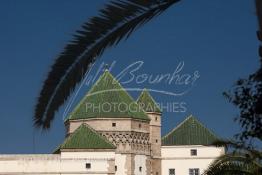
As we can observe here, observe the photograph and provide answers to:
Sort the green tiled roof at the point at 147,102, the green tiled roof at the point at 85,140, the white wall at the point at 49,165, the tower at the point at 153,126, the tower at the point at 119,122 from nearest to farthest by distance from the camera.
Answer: the white wall at the point at 49,165 < the green tiled roof at the point at 85,140 < the tower at the point at 119,122 < the tower at the point at 153,126 < the green tiled roof at the point at 147,102

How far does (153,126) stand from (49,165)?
11.5 meters

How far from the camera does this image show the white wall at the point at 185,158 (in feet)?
160

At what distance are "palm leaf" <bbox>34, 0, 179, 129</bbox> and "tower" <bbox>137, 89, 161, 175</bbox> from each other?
41.7m

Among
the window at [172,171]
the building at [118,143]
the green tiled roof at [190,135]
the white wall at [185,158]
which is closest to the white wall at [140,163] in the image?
the building at [118,143]

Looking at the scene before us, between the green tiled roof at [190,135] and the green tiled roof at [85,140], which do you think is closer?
the green tiled roof at [85,140]

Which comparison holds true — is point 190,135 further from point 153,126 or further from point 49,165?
point 49,165

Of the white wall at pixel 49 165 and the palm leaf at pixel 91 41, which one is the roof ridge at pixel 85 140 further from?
the palm leaf at pixel 91 41

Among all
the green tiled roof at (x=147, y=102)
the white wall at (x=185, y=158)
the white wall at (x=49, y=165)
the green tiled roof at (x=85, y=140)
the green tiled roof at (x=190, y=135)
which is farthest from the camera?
the green tiled roof at (x=147, y=102)

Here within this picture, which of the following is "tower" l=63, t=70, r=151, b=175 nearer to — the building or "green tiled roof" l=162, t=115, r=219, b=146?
the building

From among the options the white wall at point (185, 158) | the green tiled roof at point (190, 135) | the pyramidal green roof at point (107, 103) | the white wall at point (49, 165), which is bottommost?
the white wall at point (49, 165)

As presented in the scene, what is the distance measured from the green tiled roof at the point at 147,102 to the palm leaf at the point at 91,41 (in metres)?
44.5

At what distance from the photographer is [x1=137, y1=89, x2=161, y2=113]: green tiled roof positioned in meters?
50.8

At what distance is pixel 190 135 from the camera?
50.2 meters

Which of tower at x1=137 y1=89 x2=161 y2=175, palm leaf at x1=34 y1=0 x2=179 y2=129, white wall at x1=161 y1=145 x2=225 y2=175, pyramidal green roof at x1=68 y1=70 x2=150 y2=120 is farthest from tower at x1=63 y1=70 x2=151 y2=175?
palm leaf at x1=34 y1=0 x2=179 y2=129
